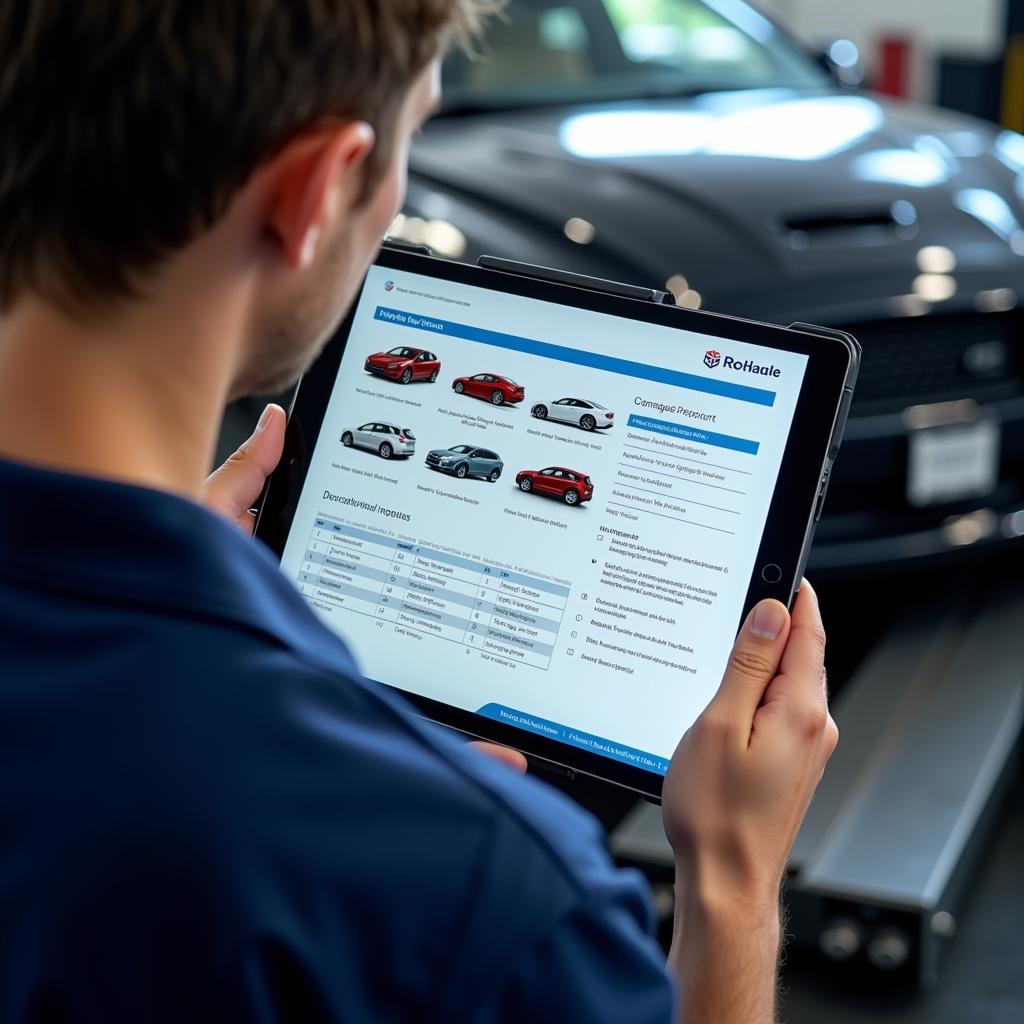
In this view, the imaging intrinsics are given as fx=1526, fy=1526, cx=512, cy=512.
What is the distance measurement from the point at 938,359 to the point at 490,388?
1657mm

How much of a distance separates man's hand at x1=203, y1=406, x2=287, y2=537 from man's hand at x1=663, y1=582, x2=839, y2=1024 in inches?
17.9

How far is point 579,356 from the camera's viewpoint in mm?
1181

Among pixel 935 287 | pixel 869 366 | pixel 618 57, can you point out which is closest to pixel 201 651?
pixel 869 366

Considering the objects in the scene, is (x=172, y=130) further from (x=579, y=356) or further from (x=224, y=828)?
(x=579, y=356)

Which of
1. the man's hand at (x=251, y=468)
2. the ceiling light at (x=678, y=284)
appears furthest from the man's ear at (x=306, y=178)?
the ceiling light at (x=678, y=284)

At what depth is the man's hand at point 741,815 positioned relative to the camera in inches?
38.0

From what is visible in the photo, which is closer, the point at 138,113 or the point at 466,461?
the point at 138,113

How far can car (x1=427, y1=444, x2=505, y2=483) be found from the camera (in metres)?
1.19

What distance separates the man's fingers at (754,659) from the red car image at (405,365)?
346mm

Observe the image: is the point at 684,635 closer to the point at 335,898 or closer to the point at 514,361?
the point at 514,361

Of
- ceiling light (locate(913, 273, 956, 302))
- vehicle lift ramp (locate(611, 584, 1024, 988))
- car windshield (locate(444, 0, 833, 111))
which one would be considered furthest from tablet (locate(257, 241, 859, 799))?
car windshield (locate(444, 0, 833, 111))

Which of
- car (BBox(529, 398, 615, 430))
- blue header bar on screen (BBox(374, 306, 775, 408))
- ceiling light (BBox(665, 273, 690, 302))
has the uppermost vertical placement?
ceiling light (BBox(665, 273, 690, 302))

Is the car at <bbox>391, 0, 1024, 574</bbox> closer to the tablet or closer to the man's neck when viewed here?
the tablet

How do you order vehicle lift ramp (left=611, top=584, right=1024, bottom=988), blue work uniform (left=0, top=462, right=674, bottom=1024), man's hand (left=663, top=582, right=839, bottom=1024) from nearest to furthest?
1. blue work uniform (left=0, top=462, right=674, bottom=1024)
2. man's hand (left=663, top=582, right=839, bottom=1024)
3. vehicle lift ramp (left=611, top=584, right=1024, bottom=988)
